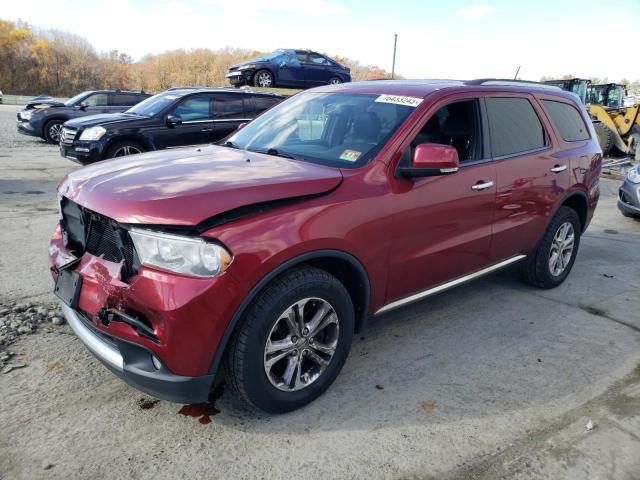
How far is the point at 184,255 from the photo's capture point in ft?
7.59

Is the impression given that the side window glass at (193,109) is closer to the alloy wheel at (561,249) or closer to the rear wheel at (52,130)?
the alloy wheel at (561,249)

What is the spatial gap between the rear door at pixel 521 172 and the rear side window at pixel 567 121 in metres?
0.19

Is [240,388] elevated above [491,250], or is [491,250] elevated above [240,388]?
[491,250]

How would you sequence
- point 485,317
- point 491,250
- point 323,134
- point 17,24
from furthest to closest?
point 17,24 → point 485,317 → point 491,250 → point 323,134

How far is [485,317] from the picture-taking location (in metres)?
4.25

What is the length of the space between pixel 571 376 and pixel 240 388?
7.31 ft

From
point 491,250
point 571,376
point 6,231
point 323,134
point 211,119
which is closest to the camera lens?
point 571,376

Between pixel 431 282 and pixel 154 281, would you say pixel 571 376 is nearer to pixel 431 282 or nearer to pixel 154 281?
pixel 431 282

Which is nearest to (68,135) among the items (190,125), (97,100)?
(190,125)

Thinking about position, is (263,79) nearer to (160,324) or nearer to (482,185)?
(482,185)

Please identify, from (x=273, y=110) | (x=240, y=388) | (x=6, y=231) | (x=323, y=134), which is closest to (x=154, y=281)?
(x=240, y=388)

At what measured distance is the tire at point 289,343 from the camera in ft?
8.21

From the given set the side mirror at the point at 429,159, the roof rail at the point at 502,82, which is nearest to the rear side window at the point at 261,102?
the roof rail at the point at 502,82

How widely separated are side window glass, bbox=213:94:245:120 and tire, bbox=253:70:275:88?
295 inches
